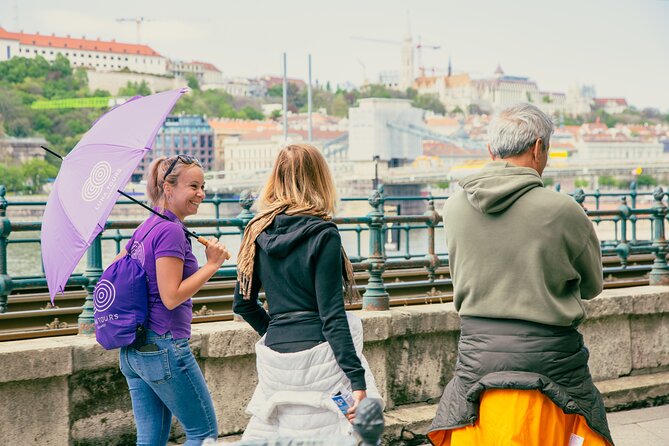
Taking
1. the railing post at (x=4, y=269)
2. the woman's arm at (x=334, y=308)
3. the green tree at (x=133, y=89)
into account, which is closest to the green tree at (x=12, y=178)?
the green tree at (x=133, y=89)

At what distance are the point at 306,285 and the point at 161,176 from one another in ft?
2.44

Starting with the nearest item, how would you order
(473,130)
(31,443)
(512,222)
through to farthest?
(512,222) → (31,443) → (473,130)

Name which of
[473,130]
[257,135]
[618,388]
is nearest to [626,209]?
[618,388]

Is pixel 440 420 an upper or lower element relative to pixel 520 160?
lower

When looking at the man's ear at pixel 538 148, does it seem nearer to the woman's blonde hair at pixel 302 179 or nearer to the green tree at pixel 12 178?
the woman's blonde hair at pixel 302 179

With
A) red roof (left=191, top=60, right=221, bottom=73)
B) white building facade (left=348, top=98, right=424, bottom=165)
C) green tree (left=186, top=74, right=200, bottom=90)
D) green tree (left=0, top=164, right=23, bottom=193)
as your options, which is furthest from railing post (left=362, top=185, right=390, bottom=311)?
red roof (left=191, top=60, right=221, bottom=73)

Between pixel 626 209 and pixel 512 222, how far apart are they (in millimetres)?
4415

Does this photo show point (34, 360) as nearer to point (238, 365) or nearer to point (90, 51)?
point (238, 365)

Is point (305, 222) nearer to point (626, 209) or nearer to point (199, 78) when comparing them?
point (626, 209)

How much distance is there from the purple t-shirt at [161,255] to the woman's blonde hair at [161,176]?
0.37ft

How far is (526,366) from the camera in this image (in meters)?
2.83

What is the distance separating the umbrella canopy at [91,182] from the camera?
3.04 m

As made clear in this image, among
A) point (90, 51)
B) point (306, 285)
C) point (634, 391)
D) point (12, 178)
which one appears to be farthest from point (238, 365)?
point (90, 51)

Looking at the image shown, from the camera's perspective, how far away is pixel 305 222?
2.92 m
